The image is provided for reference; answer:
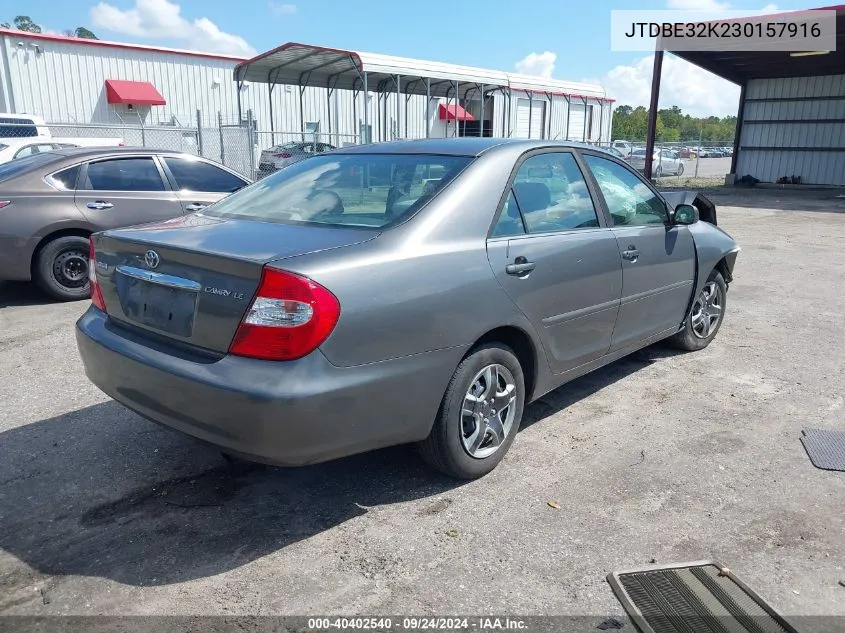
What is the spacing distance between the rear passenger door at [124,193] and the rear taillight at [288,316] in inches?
204

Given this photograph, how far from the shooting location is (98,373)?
3178 mm

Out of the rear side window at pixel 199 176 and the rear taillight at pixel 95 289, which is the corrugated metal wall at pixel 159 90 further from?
the rear taillight at pixel 95 289

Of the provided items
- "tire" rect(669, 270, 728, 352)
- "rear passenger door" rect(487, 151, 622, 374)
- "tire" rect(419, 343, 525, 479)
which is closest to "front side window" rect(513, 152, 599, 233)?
"rear passenger door" rect(487, 151, 622, 374)

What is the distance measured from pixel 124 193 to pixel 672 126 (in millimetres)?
105730

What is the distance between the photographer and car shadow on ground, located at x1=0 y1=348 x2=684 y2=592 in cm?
272

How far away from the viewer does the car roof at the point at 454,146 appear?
11.9 feet

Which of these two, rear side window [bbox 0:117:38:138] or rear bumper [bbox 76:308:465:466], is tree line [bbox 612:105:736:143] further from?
rear bumper [bbox 76:308:465:466]

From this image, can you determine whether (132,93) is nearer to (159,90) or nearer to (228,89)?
(159,90)

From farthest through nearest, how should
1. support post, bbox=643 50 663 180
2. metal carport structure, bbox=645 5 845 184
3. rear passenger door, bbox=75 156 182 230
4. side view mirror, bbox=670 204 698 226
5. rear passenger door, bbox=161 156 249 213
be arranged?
metal carport structure, bbox=645 5 845 184
support post, bbox=643 50 663 180
rear passenger door, bbox=161 156 249 213
rear passenger door, bbox=75 156 182 230
side view mirror, bbox=670 204 698 226

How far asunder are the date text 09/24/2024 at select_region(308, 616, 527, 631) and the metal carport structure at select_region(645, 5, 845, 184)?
66.2ft

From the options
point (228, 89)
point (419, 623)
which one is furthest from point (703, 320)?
point (228, 89)

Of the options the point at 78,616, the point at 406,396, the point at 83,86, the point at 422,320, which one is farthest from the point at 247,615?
the point at 83,86

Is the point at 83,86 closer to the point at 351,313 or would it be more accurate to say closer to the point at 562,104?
the point at 562,104

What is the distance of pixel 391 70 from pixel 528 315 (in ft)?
48.2
